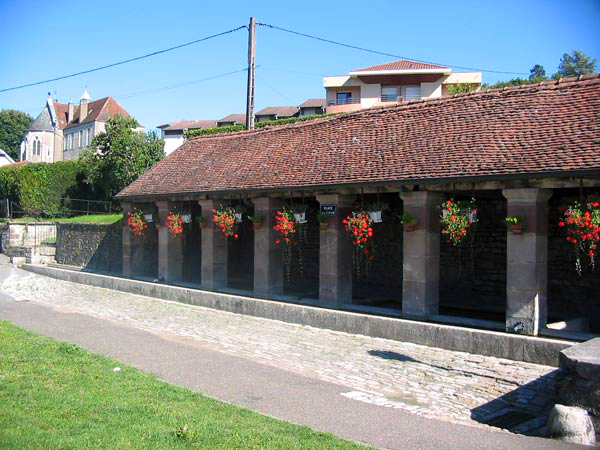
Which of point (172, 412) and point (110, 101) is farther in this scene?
point (110, 101)

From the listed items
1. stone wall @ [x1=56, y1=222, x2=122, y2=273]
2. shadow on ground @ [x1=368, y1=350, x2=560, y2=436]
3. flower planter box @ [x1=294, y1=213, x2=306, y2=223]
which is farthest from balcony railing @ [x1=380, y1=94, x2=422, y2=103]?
shadow on ground @ [x1=368, y1=350, x2=560, y2=436]

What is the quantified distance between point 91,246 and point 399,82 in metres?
30.3

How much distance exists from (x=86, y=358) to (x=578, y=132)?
818 cm

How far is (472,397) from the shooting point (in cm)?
724

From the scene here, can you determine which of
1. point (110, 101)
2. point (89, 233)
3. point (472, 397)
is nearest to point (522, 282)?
point (472, 397)

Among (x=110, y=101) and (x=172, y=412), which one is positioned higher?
(x=110, y=101)

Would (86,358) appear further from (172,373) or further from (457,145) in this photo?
(457,145)

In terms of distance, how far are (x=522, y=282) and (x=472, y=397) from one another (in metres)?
2.85

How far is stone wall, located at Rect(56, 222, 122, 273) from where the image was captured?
73.6ft

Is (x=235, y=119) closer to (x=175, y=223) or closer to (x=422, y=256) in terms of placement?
(x=175, y=223)

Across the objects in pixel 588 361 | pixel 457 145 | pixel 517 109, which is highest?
pixel 517 109

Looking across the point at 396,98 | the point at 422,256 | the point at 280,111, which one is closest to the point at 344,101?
the point at 396,98

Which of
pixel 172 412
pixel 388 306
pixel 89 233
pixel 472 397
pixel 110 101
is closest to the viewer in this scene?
pixel 172 412

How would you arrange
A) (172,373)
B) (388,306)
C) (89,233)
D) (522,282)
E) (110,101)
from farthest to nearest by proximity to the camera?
(110,101)
(89,233)
(388,306)
(522,282)
(172,373)
